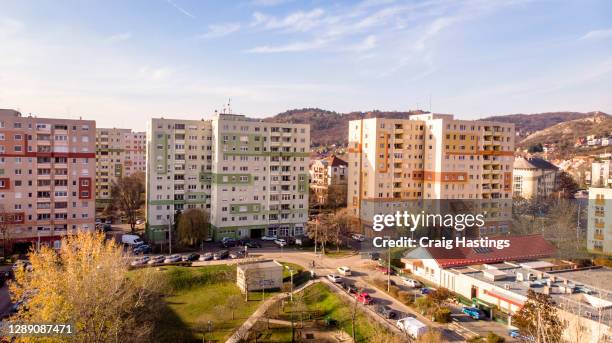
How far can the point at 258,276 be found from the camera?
101ft

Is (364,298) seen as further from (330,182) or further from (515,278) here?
(330,182)

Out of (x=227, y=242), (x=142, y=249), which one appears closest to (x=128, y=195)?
(x=142, y=249)

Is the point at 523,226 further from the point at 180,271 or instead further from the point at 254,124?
the point at 180,271

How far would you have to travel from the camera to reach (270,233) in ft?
148

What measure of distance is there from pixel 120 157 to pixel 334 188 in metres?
36.8

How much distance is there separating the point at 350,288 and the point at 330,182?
36.9 m

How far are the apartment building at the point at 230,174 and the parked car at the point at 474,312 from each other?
23297mm

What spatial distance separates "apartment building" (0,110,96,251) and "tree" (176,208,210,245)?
8.17 metres

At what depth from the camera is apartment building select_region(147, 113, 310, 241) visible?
42.1 m

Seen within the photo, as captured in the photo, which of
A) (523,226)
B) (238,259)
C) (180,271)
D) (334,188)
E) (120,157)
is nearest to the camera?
(180,271)

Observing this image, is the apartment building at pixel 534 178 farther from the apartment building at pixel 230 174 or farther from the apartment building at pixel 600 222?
the apartment building at pixel 230 174

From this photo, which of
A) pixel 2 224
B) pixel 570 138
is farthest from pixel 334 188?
pixel 570 138

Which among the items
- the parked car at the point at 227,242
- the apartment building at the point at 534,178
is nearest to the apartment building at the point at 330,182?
the parked car at the point at 227,242

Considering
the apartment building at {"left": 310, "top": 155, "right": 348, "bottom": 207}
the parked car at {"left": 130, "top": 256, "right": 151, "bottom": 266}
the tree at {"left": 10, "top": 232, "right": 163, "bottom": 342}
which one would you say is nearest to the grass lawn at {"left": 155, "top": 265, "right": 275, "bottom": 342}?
the parked car at {"left": 130, "top": 256, "right": 151, "bottom": 266}
